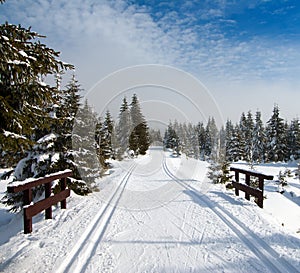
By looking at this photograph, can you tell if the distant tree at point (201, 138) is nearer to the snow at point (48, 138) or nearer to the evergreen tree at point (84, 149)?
the evergreen tree at point (84, 149)

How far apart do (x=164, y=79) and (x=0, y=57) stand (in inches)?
444

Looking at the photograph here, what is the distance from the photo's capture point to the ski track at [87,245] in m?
3.55

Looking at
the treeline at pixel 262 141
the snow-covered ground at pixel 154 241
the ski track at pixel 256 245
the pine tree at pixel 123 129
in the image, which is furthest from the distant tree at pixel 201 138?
the ski track at pixel 256 245

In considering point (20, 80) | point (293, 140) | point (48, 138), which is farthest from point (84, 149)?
point (293, 140)

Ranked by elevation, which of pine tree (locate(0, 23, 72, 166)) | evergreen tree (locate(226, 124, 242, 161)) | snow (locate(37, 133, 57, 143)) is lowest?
evergreen tree (locate(226, 124, 242, 161))

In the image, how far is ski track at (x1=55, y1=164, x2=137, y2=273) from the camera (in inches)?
140

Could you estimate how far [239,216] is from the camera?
5910mm

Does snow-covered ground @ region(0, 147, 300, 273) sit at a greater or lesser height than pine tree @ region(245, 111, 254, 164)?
lesser

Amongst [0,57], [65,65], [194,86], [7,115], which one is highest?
[194,86]

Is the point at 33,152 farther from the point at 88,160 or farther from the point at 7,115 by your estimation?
the point at 7,115

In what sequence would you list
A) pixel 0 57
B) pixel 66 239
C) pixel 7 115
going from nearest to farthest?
pixel 0 57, pixel 7 115, pixel 66 239

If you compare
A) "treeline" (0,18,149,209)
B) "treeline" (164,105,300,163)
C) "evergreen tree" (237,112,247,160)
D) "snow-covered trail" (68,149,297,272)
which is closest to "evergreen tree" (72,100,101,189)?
"treeline" (0,18,149,209)

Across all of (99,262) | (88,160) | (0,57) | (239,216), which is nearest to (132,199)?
(88,160)

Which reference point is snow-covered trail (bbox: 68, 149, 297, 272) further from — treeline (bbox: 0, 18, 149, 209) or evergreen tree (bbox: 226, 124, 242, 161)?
evergreen tree (bbox: 226, 124, 242, 161)
